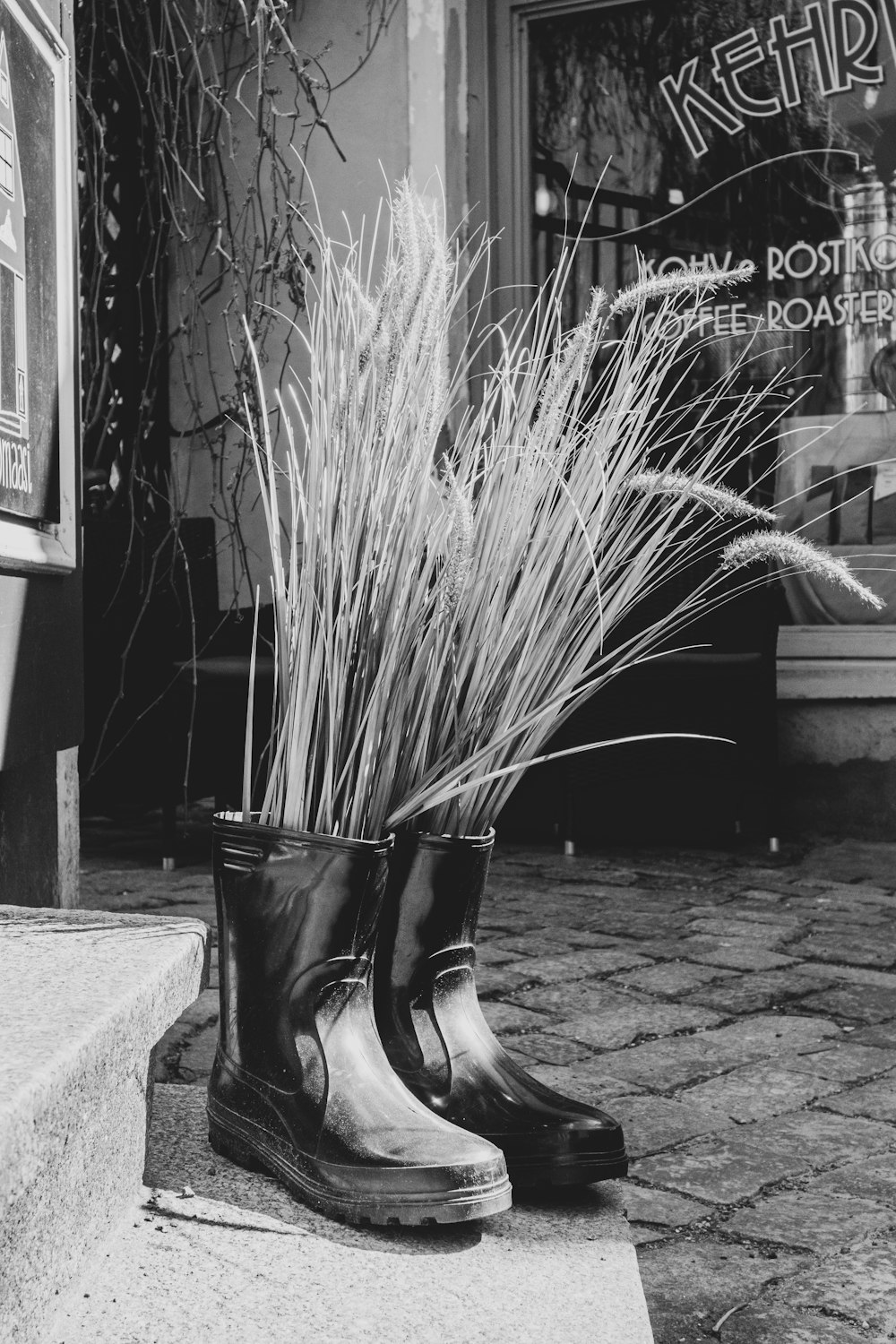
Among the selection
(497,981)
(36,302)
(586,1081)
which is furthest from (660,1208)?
(36,302)

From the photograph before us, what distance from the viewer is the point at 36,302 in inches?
69.4

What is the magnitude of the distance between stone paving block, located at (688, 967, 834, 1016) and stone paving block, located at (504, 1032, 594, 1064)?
368 mm

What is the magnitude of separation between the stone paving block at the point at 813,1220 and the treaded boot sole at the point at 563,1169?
0.32 m

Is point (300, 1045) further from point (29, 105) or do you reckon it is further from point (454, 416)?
point (454, 416)

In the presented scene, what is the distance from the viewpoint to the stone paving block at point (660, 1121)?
1.90 meters

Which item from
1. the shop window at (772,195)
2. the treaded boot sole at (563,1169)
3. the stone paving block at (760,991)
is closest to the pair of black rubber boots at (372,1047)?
the treaded boot sole at (563,1169)

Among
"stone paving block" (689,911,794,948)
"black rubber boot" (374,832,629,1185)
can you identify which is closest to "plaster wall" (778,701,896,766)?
"stone paving block" (689,911,794,948)

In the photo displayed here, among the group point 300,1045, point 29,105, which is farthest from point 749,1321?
point 29,105

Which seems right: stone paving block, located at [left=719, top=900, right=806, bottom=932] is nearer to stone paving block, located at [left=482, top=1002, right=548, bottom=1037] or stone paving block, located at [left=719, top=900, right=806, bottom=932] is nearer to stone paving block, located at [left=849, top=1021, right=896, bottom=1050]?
stone paving block, located at [left=849, top=1021, right=896, bottom=1050]

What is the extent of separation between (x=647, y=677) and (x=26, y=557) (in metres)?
2.54

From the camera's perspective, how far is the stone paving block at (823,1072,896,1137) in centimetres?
200

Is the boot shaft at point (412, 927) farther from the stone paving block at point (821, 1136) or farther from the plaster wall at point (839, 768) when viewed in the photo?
the plaster wall at point (839, 768)

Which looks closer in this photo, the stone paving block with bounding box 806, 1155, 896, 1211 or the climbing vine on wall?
the stone paving block with bounding box 806, 1155, 896, 1211

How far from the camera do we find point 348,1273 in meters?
1.18
